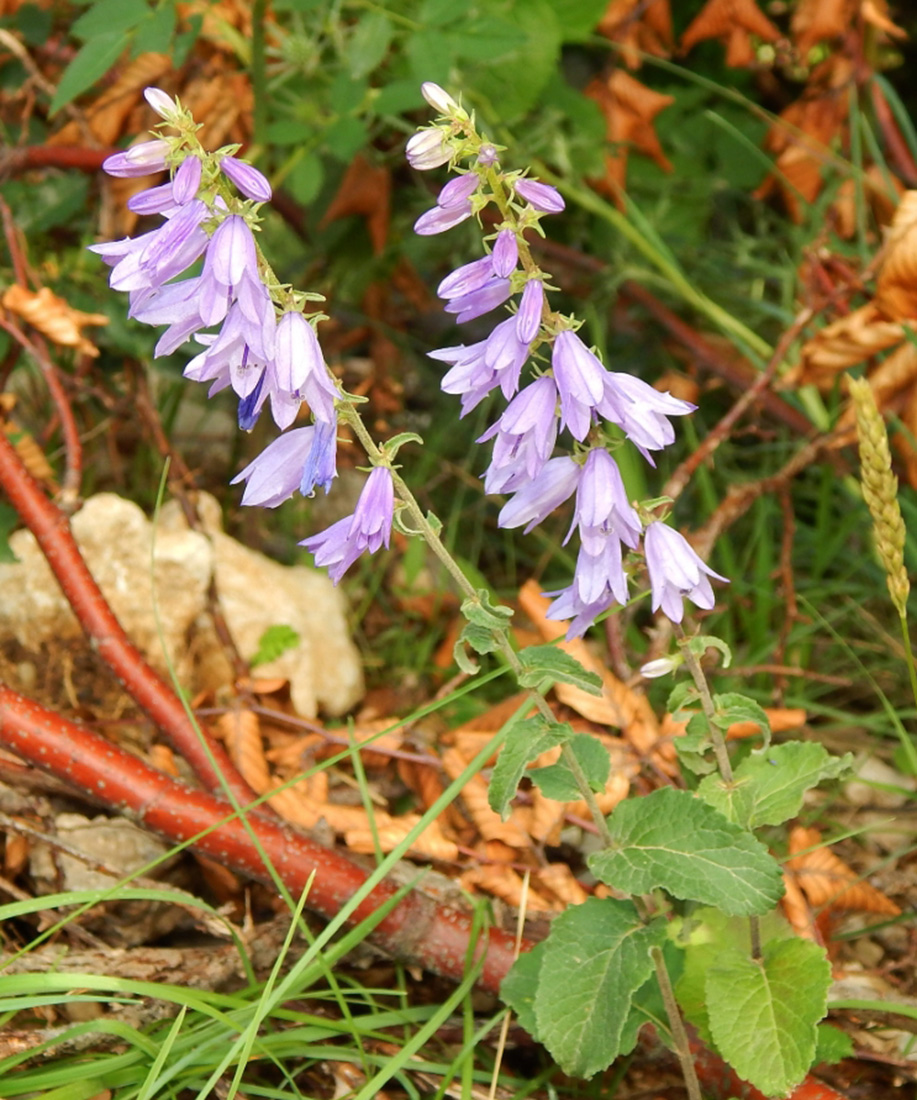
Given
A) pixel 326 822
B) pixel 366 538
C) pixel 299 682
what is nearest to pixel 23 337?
pixel 299 682

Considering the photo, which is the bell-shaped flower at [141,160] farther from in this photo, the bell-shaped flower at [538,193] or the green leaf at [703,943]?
the green leaf at [703,943]

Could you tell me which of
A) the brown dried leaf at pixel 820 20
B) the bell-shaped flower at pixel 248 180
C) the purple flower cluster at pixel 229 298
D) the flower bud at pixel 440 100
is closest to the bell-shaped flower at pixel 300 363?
the purple flower cluster at pixel 229 298

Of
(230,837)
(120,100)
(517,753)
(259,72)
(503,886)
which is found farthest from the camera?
(120,100)

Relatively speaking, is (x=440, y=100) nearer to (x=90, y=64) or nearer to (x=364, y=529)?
(x=364, y=529)

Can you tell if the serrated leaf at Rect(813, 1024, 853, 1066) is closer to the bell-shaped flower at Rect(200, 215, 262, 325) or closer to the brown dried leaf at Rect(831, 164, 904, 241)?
the bell-shaped flower at Rect(200, 215, 262, 325)

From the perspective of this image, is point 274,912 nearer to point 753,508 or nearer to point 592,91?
point 753,508

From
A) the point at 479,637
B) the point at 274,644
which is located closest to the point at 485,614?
the point at 479,637
